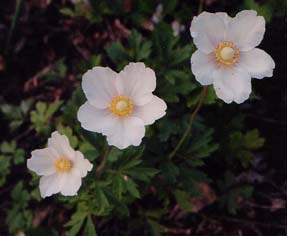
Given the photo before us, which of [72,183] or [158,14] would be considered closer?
[72,183]

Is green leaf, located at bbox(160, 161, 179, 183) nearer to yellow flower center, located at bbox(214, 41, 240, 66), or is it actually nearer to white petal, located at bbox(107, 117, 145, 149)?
white petal, located at bbox(107, 117, 145, 149)

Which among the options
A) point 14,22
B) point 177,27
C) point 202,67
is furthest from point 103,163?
point 14,22

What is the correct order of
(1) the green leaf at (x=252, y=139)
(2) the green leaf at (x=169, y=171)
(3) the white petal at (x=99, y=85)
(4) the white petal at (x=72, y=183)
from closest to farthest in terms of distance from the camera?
(3) the white petal at (x=99, y=85) < (4) the white petal at (x=72, y=183) < (2) the green leaf at (x=169, y=171) < (1) the green leaf at (x=252, y=139)

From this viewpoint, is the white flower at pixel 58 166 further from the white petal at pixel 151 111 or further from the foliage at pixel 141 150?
the white petal at pixel 151 111

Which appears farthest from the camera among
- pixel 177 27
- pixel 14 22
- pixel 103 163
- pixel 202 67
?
pixel 14 22

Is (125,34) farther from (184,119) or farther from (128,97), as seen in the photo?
(128,97)

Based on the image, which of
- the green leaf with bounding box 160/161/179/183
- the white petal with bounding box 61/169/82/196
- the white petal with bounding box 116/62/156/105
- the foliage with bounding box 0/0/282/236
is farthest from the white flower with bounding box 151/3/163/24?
the white petal with bounding box 61/169/82/196

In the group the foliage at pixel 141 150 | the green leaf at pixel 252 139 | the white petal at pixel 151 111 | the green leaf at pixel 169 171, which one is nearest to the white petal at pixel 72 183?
the foliage at pixel 141 150

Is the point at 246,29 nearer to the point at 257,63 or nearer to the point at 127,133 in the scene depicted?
the point at 257,63
